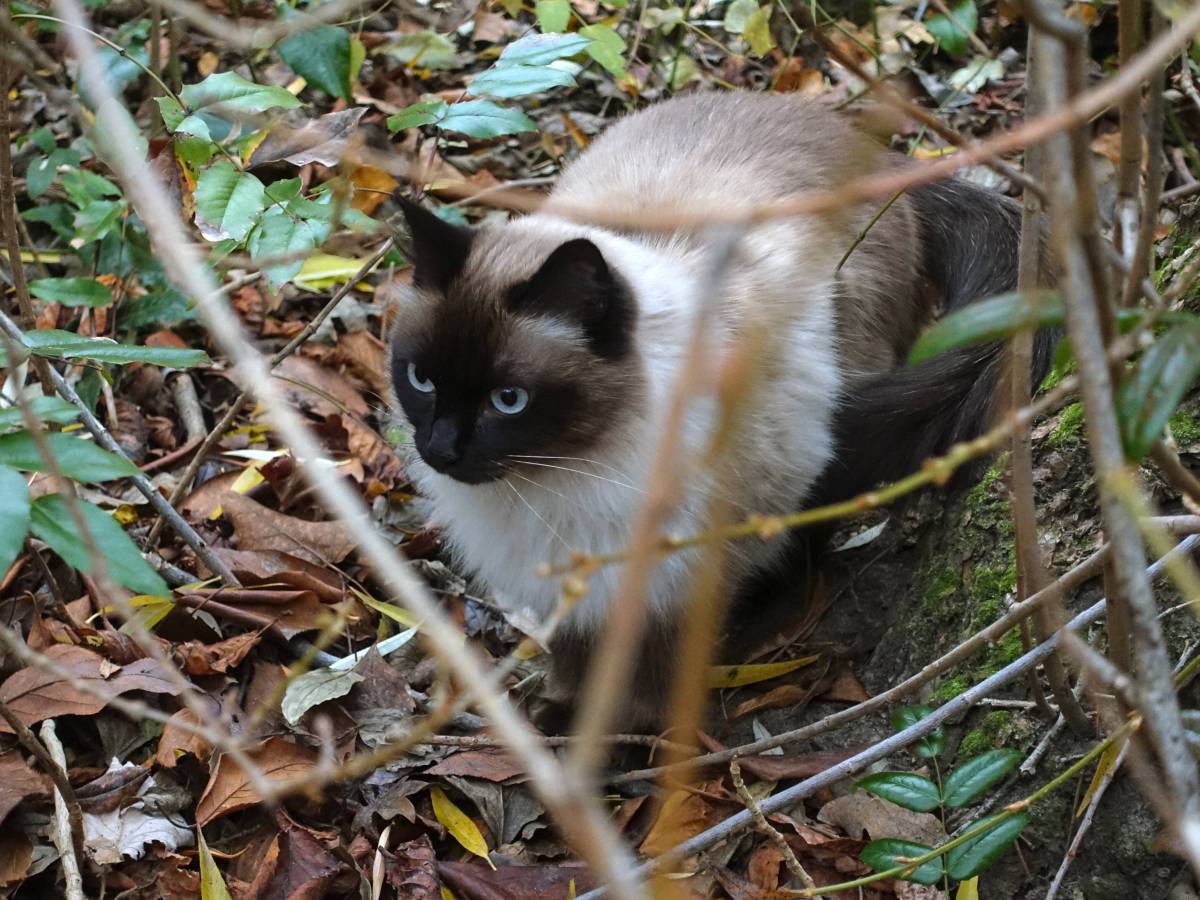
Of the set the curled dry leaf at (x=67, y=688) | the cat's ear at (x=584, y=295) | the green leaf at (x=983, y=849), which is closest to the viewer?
the green leaf at (x=983, y=849)

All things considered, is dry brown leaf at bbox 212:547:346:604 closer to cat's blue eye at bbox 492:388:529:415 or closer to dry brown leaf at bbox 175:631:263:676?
dry brown leaf at bbox 175:631:263:676

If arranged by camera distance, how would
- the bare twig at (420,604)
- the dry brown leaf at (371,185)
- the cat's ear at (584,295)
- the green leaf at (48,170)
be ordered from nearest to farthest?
the bare twig at (420,604) < the cat's ear at (584,295) < the dry brown leaf at (371,185) < the green leaf at (48,170)

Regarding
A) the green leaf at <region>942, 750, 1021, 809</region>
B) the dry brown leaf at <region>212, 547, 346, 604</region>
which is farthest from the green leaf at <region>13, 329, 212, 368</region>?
the green leaf at <region>942, 750, 1021, 809</region>

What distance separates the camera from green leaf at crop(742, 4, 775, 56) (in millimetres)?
3852

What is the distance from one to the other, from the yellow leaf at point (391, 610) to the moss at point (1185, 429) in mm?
1938

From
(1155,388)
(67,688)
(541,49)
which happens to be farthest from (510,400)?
(1155,388)

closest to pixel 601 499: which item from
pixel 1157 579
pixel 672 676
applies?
pixel 672 676

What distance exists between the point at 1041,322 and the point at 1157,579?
991mm

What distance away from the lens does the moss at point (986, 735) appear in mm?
2299

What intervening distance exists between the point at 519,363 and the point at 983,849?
1.34 metres

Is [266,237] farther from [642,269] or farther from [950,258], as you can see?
[950,258]

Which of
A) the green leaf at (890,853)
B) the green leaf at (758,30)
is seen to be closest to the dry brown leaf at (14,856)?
the green leaf at (890,853)

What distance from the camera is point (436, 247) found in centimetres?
263

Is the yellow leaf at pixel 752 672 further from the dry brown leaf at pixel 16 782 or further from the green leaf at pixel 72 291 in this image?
the green leaf at pixel 72 291
